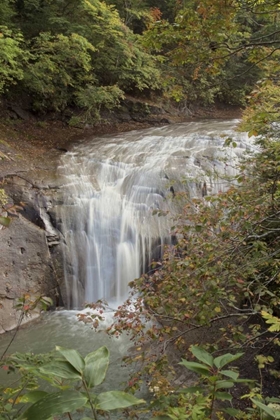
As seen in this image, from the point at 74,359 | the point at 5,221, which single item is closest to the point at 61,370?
the point at 74,359

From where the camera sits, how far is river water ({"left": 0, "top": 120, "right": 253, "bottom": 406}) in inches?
265

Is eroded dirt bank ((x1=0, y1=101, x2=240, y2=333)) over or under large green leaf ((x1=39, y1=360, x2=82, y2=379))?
under

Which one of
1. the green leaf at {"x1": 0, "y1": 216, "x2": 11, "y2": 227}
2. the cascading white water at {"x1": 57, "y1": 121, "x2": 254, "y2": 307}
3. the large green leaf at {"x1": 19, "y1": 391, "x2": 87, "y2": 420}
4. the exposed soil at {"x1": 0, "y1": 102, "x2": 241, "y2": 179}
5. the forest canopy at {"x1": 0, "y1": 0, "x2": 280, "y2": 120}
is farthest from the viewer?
the forest canopy at {"x1": 0, "y1": 0, "x2": 280, "y2": 120}

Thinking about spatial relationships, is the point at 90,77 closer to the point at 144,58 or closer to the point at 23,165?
the point at 144,58

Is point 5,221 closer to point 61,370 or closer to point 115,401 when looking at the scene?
point 61,370

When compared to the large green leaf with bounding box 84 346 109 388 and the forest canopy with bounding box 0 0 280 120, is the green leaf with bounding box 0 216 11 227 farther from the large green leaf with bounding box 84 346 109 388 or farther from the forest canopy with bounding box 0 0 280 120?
the forest canopy with bounding box 0 0 280 120

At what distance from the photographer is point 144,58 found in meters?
15.0

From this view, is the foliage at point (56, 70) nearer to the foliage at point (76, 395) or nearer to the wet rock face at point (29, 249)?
the wet rock face at point (29, 249)

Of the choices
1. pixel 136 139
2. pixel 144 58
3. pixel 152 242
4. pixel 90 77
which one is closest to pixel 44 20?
pixel 90 77

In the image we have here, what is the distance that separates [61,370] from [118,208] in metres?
7.70

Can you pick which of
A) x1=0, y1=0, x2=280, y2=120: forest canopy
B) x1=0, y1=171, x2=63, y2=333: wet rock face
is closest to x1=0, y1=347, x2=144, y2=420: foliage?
x1=0, y1=171, x2=63, y2=333: wet rock face

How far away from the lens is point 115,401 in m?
1.04

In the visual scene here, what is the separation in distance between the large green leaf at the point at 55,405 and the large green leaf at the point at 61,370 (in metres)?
0.05

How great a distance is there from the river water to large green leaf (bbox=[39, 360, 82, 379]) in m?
5.39
